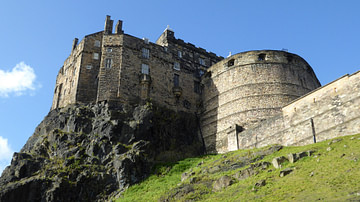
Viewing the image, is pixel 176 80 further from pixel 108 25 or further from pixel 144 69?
pixel 108 25

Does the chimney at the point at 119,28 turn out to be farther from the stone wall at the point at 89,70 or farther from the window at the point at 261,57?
the window at the point at 261,57

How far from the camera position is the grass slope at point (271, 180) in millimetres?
17969

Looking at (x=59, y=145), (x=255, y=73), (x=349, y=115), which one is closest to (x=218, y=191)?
(x=349, y=115)

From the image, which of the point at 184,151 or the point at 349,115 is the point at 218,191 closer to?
the point at 349,115

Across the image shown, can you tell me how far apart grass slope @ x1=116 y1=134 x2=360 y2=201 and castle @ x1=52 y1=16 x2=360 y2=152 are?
23.2 feet

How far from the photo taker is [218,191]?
888 inches

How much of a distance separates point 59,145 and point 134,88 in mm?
9092

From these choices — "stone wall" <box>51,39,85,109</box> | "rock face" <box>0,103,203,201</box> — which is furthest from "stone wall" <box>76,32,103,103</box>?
"rock face" <box>0,103,203,201</box>

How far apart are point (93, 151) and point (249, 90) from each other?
16801 mm

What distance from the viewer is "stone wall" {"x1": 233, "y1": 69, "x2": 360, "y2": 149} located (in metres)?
26.2

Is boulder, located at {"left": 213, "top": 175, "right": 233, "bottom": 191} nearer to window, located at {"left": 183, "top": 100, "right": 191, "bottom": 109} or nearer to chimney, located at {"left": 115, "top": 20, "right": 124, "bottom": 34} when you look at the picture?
window, located at {"left": 183, "top": 100, "right": 191, "bottom": 109}

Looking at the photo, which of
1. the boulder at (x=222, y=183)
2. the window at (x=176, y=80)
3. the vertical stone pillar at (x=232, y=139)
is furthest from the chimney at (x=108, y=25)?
the boulder at (x=222, y=183)

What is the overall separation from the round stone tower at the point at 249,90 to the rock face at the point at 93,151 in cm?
351

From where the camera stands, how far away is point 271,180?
21141 millimetres
